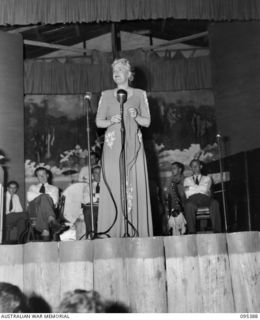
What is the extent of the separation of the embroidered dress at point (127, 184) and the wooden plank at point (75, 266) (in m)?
0.59

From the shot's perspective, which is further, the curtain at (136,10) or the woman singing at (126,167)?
the curtain at (136,10)

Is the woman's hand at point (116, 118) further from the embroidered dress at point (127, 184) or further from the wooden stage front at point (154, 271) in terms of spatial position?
the wooden stage front at point (154, 271)

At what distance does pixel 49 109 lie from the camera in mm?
8648

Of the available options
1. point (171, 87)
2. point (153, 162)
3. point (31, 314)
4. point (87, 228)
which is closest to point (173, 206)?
point (87, 228)

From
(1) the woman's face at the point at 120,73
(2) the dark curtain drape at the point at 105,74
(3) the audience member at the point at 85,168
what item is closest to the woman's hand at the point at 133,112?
(1) the woman's face at the point at 120,73

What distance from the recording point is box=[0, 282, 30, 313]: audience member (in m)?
2.40

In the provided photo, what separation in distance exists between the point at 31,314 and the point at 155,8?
441 cm

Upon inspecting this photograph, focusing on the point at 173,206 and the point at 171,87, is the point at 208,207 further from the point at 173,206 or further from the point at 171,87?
the point at 171,87

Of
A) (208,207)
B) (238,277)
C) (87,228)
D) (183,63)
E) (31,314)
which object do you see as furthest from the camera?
(183,63)

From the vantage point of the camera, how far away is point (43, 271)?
9.16ft

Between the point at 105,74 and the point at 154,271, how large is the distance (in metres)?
5.78

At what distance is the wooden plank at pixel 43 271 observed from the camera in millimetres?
2775

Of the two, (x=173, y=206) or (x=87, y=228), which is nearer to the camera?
(x=87, y=228)

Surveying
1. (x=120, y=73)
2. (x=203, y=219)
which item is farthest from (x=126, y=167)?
(x=203, y=219)
